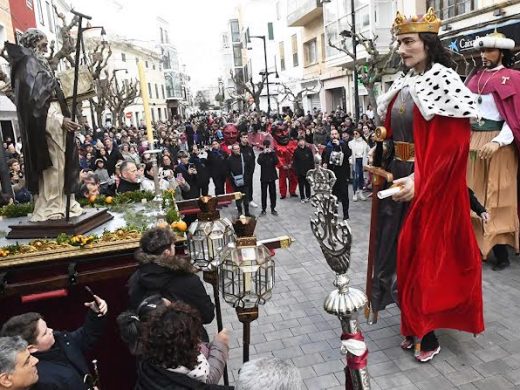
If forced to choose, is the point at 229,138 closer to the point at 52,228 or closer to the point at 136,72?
the point at 52,228

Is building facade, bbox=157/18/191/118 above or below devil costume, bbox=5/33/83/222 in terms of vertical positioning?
above

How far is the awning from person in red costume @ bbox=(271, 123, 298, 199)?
200 inches

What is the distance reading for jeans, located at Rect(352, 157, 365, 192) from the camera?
33.9 feet

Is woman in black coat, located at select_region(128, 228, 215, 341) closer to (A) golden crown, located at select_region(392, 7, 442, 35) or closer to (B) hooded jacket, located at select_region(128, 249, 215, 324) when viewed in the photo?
(B) hooded jacket, located at select_region(128, 249, 215, 324)

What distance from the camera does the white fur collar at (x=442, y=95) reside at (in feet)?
10.9

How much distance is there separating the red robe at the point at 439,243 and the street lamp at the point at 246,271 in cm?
183

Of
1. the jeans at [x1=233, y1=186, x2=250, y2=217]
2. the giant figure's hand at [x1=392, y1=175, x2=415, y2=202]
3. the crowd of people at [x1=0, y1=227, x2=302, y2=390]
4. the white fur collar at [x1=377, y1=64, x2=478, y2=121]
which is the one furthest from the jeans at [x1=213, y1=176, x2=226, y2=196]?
the giant figure's hand at [x1=392, y1=175, x2=415, y2=202]

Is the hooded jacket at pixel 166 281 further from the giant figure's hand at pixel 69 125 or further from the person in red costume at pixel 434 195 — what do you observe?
the person in red costume at pixel 434 195

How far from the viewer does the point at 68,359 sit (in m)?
2.71

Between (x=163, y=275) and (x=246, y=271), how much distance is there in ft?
3.79

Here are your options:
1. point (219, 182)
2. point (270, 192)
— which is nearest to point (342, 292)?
point (270, 192)

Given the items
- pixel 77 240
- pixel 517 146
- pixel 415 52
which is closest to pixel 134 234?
pixel 77 240

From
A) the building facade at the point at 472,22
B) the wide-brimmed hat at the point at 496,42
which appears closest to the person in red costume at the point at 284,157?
the building facade at the point at 472,22

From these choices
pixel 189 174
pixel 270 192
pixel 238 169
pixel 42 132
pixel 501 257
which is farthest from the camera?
pixel 270 192
